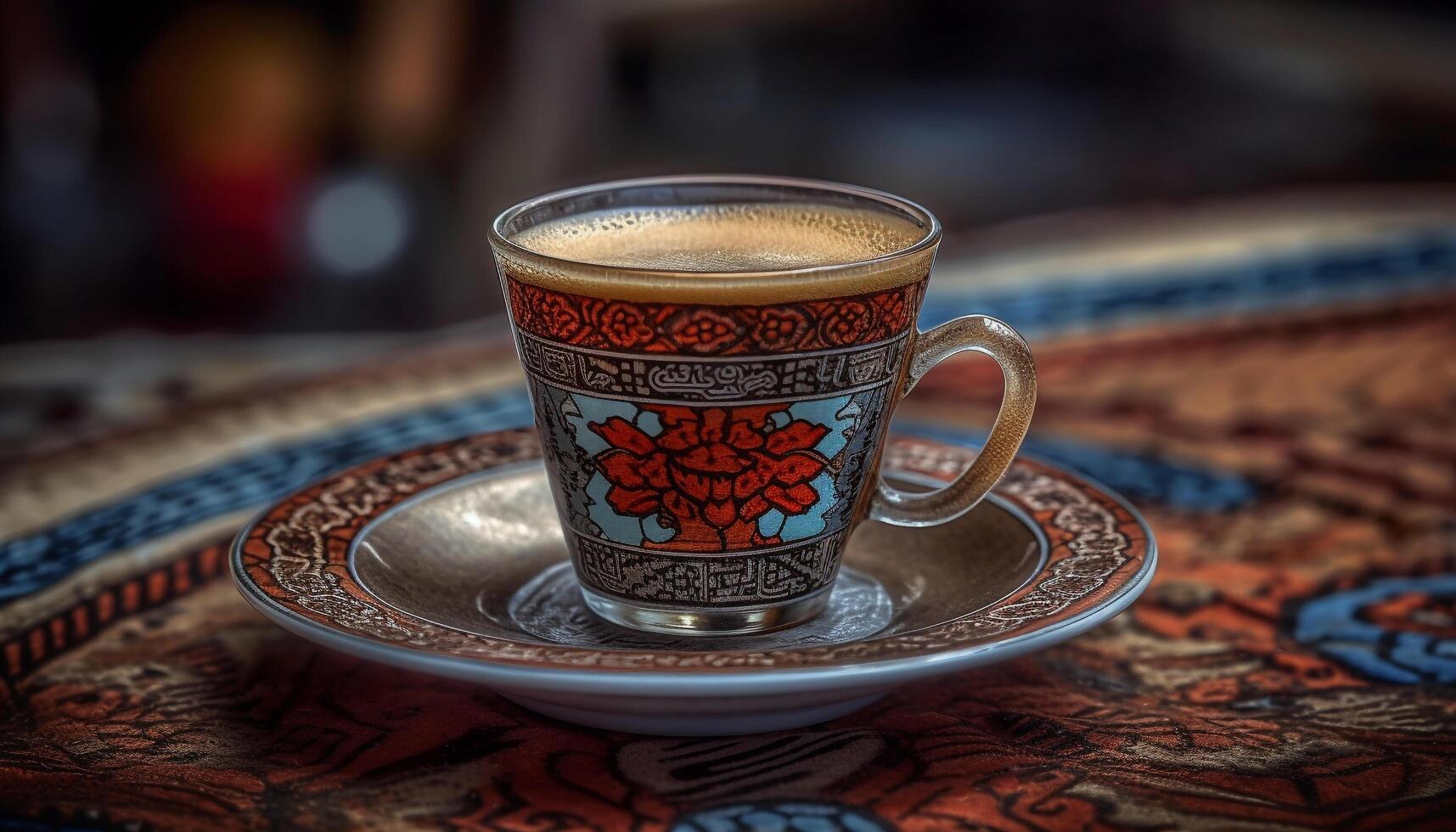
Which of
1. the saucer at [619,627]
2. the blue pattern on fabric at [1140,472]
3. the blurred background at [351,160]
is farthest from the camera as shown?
the blurred background at [351,160]

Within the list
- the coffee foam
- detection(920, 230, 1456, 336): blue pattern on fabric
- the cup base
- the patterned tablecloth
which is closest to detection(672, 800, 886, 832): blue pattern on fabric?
the patterned tablecloth

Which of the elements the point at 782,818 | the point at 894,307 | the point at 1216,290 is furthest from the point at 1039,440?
the point at 782,818

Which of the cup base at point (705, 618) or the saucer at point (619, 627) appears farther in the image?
the cup base at point (705, 618)

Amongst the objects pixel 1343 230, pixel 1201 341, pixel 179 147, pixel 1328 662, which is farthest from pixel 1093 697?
pixel 179 147

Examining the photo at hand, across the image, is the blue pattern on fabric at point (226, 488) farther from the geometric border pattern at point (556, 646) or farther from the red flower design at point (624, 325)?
the red flower design at point (624, 325)

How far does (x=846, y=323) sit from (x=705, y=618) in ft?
0.51

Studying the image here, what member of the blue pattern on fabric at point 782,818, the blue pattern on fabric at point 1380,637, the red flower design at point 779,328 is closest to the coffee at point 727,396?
the red flower design at point 779,328

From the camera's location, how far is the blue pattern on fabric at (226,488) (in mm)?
838

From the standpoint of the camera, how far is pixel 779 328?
615mm

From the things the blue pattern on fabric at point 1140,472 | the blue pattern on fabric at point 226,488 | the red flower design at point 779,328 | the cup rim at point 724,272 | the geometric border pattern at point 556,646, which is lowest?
the blue pattern on fabric at point 226,488

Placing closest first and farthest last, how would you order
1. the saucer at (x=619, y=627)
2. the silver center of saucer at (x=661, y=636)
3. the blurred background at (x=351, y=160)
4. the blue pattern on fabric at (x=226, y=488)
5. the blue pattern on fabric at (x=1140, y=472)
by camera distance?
the saucer at (x=619, y=627)
the silver center of saucer at (x=661, y=636)
the blue pattern on fabric at (x=226, y=488)
the blue pattern on fabric at (x=1140, y=472)
the blurred background at (x=351, y=160)

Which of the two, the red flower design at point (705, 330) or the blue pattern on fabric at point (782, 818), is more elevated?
the red flower design at point (705, 330)

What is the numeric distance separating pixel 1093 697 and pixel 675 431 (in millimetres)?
249

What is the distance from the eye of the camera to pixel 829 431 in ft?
2.16
